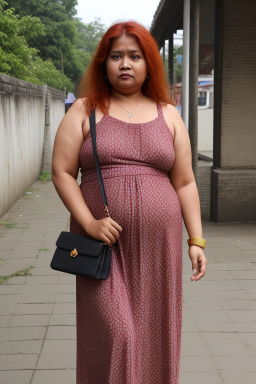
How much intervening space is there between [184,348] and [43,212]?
19.8 ft

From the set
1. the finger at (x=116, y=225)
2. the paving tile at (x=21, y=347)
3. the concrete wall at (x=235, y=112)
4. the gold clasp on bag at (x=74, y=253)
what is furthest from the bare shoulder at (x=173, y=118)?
the concrete wall at (x=235, y=112)

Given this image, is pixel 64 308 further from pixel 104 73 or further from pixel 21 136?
pixel 21 136

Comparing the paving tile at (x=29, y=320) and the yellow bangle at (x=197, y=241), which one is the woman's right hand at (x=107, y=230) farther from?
the paving tile at (x=29, y=320)

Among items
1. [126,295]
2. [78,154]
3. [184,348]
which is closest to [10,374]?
[184,348]

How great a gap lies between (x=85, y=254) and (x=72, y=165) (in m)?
0.38

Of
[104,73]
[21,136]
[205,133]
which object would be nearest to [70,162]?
[104,73]

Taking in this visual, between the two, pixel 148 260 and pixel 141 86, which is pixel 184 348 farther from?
pixel 141 86

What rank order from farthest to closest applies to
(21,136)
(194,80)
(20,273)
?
(21,136), (194,80), (20,273)

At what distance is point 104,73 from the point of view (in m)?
2.76

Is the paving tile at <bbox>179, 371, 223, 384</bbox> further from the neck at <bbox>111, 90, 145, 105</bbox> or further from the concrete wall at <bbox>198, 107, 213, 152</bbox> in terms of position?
the concrete wall at <bbox>198, 107, 213, 152</bbox>

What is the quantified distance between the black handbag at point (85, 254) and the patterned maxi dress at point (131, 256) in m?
0.04

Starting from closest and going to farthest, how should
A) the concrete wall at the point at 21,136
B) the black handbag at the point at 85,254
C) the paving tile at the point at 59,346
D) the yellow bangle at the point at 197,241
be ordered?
the black handbag at the point at 85,254 < the yellow bangle at the point at 197,241 < the paving tile at the point at 59,346 < the concrete wall at the point at 21,136

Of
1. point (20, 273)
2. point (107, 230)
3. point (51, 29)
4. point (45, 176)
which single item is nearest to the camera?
point (107, 230)

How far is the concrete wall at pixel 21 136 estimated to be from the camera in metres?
9.59
